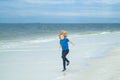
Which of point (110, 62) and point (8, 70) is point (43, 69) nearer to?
point (8, 70)

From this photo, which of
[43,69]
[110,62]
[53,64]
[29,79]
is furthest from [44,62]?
[29,79]

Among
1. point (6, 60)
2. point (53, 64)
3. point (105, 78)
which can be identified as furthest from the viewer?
point (6, 60)

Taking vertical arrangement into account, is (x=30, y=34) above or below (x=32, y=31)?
below

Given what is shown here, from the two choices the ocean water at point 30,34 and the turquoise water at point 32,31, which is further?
the turquoise water at point 32,31

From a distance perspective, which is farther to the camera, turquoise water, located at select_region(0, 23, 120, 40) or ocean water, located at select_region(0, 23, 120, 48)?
turquoise water, located at select_region(0, 23, 120, 40)

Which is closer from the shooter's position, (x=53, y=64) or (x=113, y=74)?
(x=113, y=74)

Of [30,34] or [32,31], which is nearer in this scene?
[30,34]

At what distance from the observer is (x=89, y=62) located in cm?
1473

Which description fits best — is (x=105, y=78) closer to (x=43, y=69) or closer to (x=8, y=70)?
(x=43, y=69)

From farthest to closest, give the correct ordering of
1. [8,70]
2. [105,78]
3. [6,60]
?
[6,60]
[8,70]
[105,78]

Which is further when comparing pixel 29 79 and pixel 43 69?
pixel 43 69

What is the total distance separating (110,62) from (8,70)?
176 inches

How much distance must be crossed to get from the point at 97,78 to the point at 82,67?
265 centimetres

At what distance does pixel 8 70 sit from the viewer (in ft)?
41.9
